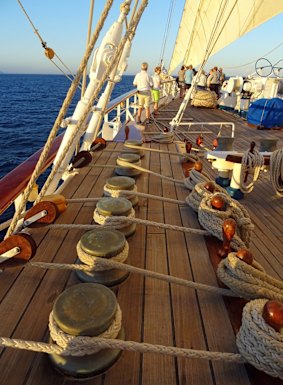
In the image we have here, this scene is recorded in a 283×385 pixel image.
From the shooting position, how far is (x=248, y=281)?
4.96 ft

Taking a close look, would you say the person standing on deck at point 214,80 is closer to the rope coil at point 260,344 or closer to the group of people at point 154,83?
the group of people at point 154,83

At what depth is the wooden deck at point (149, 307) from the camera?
1.19 metres

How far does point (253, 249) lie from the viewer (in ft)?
10.0

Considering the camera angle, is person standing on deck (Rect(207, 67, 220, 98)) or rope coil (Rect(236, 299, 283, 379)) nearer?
rope coil (Rect(236, 299, 283, 379))

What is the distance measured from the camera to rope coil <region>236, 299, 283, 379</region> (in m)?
1.11

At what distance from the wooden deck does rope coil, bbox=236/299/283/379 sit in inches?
3.2

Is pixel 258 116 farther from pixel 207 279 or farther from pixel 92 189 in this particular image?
pixel 207 279

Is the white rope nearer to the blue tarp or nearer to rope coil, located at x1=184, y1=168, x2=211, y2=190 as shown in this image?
rope coil, located at x1=184, y1=168, x2=211, y2=190

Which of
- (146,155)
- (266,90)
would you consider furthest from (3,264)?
(266,90)

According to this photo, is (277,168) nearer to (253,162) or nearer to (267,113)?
(253,162)

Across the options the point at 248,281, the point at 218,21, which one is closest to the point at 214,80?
the point at 218,21

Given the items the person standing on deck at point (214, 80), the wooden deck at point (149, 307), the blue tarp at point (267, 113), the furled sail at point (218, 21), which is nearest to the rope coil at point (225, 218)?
the wooden deck at point (149, 307)

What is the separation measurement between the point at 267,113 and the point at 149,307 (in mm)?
9452

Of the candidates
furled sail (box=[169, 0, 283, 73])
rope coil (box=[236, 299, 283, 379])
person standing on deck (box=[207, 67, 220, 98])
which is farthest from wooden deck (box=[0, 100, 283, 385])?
person standing on deck (box=[207, 67, 220, 98])
